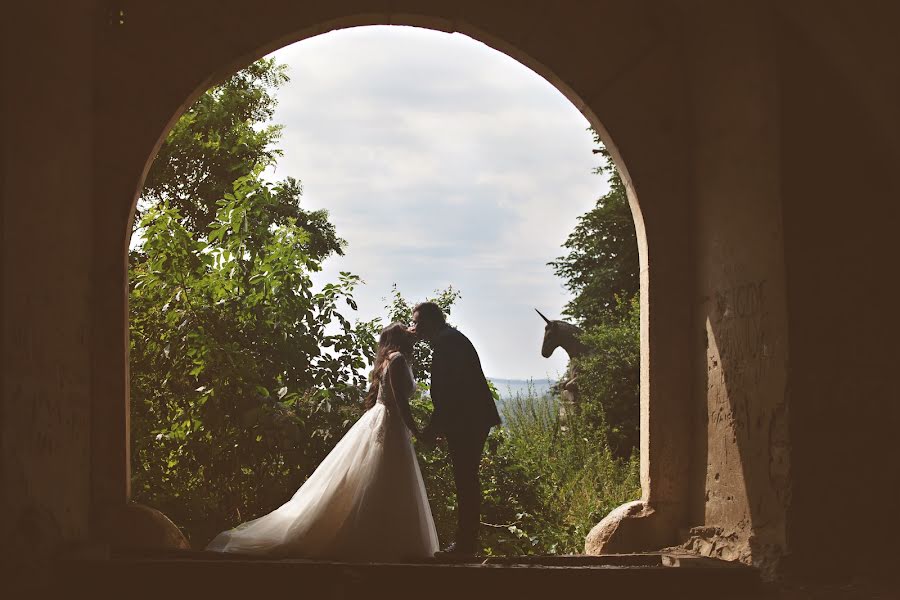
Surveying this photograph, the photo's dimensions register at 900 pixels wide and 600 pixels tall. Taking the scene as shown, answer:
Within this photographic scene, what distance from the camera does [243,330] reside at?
6926mm

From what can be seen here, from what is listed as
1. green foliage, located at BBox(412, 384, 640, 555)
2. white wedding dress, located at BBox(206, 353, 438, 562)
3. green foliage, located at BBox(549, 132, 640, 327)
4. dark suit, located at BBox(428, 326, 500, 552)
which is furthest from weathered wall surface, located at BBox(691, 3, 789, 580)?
green foliage, located at BBox(549, 132, 640, 327)

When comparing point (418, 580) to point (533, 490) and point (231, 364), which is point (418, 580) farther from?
point (533, 490)

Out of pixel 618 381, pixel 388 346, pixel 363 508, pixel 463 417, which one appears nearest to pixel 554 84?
pixel 388 346

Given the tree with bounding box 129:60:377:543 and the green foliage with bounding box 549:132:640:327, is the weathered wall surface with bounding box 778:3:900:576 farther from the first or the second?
the green foliage with bounding box 549:132:640:327

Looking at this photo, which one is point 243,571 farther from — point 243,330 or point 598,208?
point 598,208

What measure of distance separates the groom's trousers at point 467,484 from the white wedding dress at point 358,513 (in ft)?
0.84

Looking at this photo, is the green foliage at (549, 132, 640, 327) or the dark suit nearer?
the dark suit

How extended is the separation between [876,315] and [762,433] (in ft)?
2.69

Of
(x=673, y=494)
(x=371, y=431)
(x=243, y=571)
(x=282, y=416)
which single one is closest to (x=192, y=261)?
(x=282, y=416)

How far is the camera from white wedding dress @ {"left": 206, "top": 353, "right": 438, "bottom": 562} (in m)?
5.61

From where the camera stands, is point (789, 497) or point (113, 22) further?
point (113, 22)

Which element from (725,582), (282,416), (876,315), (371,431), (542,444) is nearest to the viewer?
(725,582)

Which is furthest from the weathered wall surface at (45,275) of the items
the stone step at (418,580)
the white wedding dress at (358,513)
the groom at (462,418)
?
the groom at (462,418)

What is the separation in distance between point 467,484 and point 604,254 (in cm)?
1231
